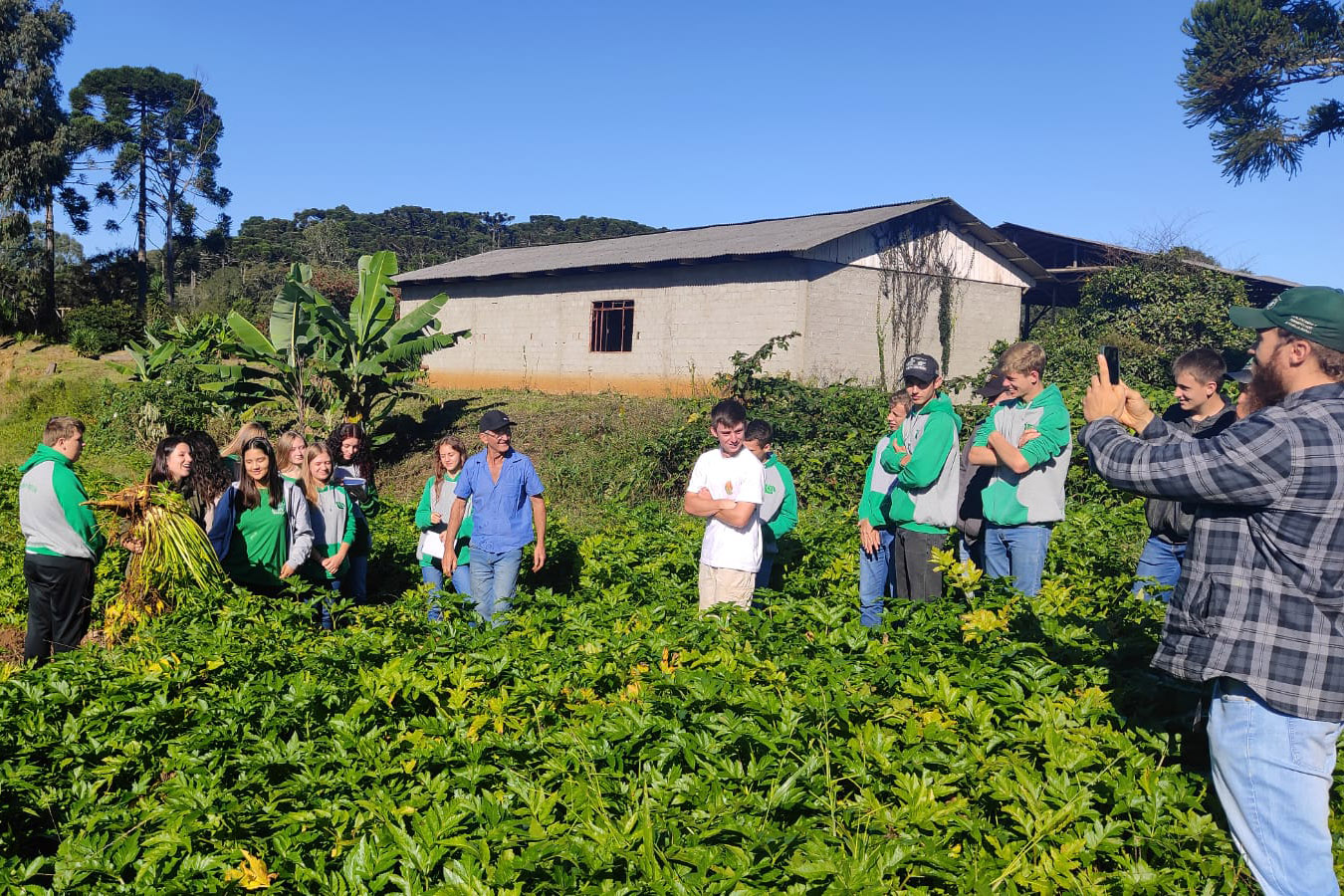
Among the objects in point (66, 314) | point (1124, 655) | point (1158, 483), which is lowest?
point (1124, 655)

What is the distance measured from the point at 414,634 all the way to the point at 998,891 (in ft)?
10.4

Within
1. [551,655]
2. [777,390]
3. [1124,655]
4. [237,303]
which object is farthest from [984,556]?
[237,303]

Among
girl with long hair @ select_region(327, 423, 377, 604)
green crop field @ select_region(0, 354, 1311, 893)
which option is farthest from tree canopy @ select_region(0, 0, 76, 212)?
green crop field @ select_region(0, 354, 1311, 893)

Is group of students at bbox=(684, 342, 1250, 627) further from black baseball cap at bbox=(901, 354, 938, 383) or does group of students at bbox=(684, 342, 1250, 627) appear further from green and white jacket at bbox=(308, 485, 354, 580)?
green and white jacket at bbox=(308, 485, 354, 580)

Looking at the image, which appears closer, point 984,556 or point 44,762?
point 44,762

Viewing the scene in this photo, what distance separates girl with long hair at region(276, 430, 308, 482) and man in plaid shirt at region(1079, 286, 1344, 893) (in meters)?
5.67

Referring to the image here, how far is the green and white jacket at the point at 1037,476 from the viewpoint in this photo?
5629 millimetres

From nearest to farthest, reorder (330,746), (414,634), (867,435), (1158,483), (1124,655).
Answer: (1158,483), (330,746), (1124,655), (414,634), (867,435)

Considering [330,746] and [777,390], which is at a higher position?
[777,390]

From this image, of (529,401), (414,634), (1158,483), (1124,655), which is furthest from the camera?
(529,401)

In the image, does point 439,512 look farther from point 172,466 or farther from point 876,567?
point 876,567

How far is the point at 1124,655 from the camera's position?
13.7 feet

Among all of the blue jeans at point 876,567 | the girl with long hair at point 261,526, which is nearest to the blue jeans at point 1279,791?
the blue jeans at point 876,567

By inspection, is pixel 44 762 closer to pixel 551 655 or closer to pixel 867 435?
pixel 551 655
